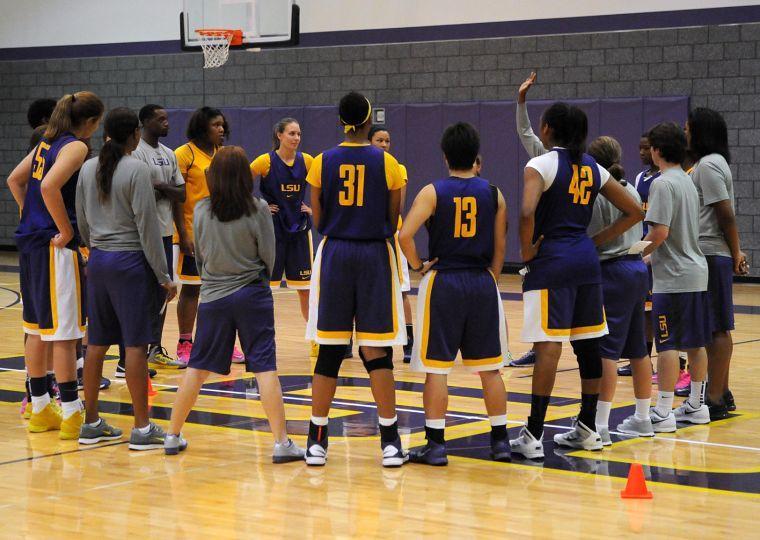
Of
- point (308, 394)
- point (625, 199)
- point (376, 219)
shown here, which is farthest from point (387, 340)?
point (308, 394)

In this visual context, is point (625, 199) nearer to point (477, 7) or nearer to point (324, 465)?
point (324, 465)

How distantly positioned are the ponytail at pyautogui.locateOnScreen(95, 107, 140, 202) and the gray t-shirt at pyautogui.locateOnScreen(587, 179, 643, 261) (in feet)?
8.16

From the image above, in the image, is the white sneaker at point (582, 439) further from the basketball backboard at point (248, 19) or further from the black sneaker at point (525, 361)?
the basketball backboard at point (248, 19)

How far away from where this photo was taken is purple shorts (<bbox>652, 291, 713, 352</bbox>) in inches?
258

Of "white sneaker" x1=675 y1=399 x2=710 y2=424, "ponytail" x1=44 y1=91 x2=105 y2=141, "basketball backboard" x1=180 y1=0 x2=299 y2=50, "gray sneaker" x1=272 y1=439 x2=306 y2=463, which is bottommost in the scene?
"gray sneaker" x1=272 y1=439 x2=306 y2=463

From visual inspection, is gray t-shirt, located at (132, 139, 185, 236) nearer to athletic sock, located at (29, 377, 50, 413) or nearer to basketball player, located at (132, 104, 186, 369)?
basketball player, located at (132, 104, 186, 369)

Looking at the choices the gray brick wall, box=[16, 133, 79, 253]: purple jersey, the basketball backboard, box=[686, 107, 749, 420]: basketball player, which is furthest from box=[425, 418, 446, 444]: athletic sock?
the basketball backboard

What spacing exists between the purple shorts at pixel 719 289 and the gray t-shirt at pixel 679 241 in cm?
29

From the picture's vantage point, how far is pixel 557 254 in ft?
18.7

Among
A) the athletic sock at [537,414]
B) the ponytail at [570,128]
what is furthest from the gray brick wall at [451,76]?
the athletic sock at [537,414]

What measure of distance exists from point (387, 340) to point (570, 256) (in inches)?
39.1

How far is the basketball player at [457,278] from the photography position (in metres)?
5.53

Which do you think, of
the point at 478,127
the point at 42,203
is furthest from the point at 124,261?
the point at 478,127

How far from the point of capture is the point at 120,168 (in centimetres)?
598
